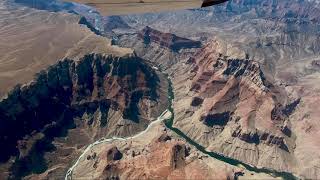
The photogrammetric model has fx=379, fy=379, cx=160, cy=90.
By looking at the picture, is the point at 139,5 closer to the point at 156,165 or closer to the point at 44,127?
the point at 156,165

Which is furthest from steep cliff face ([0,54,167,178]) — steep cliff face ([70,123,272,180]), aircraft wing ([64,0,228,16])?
aircraft wing ([64,0,228,16])

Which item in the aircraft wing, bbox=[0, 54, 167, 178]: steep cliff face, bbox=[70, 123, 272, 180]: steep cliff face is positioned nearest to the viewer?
the aircraft wing

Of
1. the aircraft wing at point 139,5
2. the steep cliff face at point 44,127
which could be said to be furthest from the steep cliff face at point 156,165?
the aircraft wing at point 139,5

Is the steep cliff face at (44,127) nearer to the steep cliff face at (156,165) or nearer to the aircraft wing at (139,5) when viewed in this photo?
the steep cliff face at (156,165)

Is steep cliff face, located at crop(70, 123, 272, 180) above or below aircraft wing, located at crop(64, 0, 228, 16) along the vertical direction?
below

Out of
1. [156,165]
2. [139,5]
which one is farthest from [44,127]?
[139,5]

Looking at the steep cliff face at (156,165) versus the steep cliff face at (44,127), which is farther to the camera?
the steep cliff face at (44,127)

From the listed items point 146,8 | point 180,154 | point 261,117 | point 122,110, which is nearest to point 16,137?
point 122,110

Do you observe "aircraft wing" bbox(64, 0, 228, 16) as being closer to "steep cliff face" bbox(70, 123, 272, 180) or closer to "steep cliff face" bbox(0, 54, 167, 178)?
"steep cliff face" bbox(70, 123, 272, 180)
